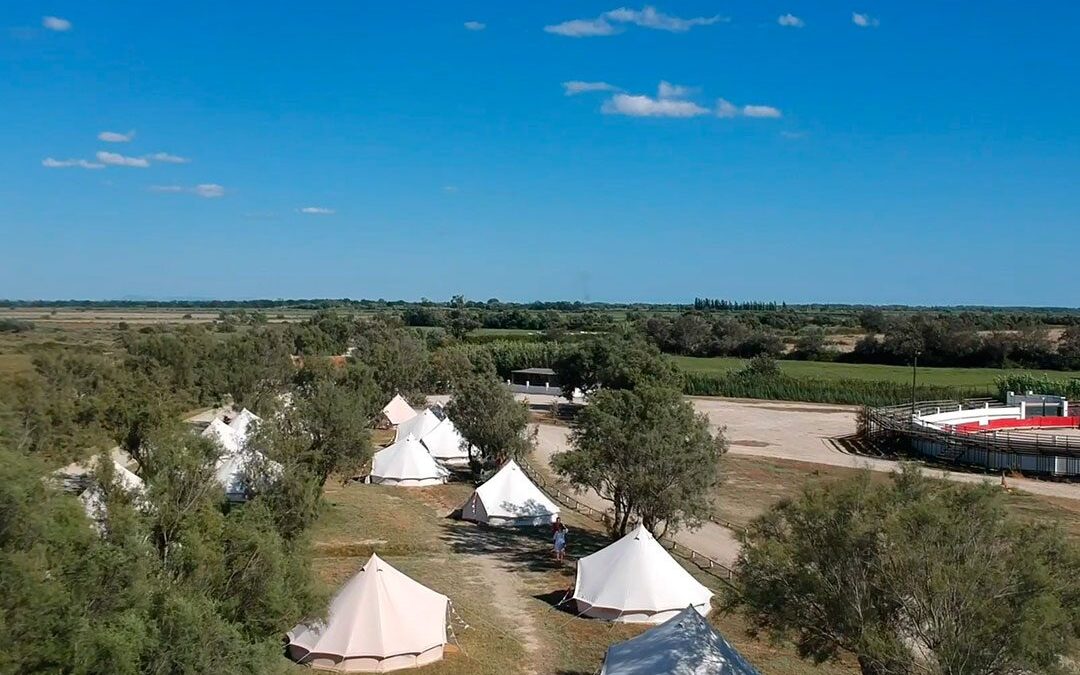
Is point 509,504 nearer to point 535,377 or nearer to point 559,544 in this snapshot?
point 559,544

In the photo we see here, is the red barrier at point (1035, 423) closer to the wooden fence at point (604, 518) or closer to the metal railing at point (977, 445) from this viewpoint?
the metal railing at point (977, 445)

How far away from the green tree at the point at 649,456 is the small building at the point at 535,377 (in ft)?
170

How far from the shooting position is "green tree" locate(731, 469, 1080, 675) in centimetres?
1016

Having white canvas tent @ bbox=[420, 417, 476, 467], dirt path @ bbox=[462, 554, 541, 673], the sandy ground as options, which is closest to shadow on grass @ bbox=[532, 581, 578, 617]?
dirt path @ bbox=[462, 554, 541, 673]

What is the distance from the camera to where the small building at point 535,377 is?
78250mm

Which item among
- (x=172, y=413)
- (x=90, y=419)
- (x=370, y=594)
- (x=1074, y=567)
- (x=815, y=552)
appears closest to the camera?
(x=1074, y=567)

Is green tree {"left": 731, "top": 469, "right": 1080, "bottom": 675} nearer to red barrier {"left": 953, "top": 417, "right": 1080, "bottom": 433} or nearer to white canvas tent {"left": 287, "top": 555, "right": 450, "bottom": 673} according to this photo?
white canvas tent {"left": 287, "top": 555, "right": 450, "bottom": 673}

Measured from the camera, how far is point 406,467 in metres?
35.7

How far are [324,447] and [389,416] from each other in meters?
24.7

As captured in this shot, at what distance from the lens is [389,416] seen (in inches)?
2032

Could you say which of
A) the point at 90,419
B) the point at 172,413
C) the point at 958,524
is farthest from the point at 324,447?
the point at 958,524

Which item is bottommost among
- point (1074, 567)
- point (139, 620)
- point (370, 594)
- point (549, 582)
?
point (549, 582)

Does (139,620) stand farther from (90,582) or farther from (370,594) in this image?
(370,594)

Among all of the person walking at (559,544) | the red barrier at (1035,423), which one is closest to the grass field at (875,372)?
the red barrier at (1035,423)
